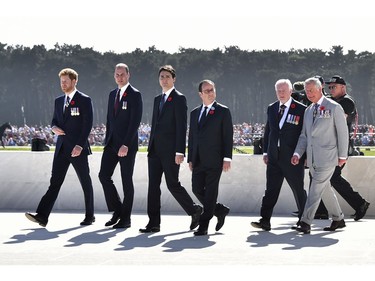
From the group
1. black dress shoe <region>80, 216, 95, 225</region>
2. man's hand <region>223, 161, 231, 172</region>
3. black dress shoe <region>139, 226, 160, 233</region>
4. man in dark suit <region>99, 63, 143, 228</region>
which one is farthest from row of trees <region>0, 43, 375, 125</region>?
man's hand <region>223, 161, 231, 172</region>

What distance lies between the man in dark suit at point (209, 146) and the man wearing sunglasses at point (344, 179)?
1994 millimetres

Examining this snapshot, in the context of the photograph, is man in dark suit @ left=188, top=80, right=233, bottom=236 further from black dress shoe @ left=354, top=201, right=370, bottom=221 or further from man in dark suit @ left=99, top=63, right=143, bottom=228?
black dress shoe @ left=354, top=201, right=370, bottom=221

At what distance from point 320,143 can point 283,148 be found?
1.56 ft

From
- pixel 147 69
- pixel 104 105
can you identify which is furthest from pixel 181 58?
pixel 104 105

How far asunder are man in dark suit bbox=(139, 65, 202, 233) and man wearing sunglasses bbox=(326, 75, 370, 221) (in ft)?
6.72

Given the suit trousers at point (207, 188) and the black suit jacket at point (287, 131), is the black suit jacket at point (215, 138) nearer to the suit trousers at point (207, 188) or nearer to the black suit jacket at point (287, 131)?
the suit trousers at point (207, 188)

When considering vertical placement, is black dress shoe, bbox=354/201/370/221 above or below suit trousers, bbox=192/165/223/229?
below

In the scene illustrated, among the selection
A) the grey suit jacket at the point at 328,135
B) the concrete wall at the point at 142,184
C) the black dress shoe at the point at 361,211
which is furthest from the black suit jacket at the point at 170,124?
the concrete wall at the point at 142,184

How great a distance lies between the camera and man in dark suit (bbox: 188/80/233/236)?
1084cm

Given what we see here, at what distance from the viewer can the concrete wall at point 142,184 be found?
13586 millimetres

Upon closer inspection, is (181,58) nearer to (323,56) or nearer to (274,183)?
(323,56)

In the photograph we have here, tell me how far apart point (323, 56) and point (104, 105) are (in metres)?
29.7

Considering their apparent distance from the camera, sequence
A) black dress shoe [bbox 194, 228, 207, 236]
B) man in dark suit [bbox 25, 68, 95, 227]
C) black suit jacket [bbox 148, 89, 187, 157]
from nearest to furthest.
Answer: black dress shoe [bbox 194, 228, 207, 236] → black suit jacket [bbox 148, 89, 187, 157] → man in dark suit [bbox 25, 68, 95, 227]

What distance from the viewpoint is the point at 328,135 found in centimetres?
1090
